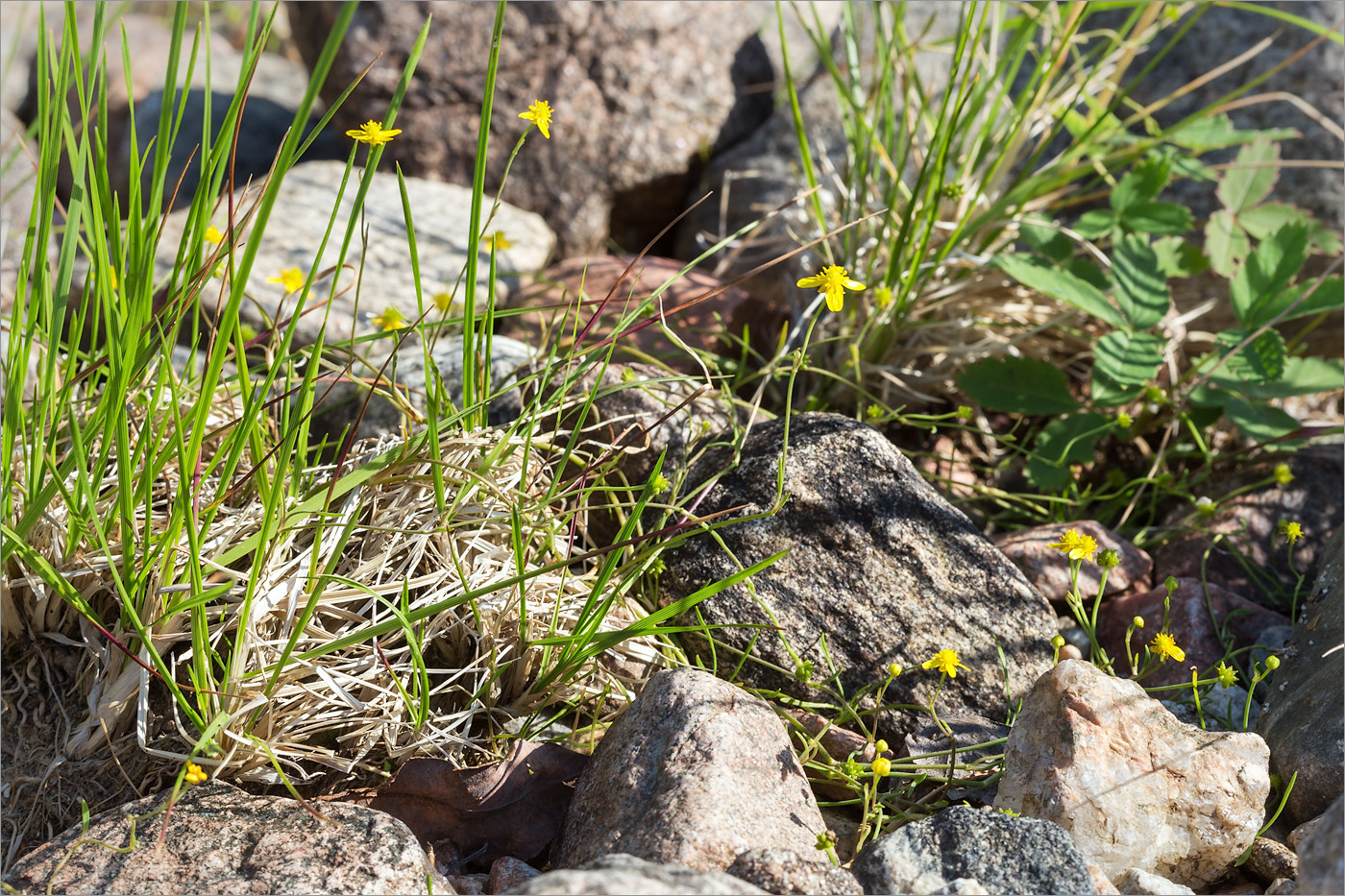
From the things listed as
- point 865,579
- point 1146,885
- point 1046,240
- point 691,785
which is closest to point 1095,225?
point 1046,240

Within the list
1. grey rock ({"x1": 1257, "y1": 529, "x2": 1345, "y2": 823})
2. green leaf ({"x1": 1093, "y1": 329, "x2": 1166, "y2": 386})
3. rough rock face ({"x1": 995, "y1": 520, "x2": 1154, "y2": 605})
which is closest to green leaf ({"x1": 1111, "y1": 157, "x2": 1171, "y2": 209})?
green leaf ({"x1": 1093, "y1": 329, "x2": 1166, "y2": 386})

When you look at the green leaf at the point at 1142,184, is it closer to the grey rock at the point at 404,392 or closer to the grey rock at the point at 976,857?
the grey rock at the point at 404,392

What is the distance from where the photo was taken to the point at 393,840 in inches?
51.5

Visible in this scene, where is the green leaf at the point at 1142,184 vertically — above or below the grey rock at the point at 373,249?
above

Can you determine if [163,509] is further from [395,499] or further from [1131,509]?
[1131,509]

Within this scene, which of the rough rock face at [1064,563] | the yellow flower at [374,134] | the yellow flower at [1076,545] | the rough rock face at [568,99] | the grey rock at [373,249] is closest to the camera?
the yellow flower at [374,134]

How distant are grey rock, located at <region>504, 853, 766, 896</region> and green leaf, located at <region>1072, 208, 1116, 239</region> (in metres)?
1.77

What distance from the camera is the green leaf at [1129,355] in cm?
209

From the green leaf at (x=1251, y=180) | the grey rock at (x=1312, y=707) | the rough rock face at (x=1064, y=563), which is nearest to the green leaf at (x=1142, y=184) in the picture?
the green leaf at (x=1251, y=180)

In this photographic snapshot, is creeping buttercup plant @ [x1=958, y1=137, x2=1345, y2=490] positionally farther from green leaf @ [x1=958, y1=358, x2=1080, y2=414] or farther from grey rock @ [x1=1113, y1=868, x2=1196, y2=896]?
grey rock @ [x1=1113, y1=868, x2=1196, y2=896]

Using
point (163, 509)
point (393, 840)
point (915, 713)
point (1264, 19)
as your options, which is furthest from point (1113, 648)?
point (1264, 19)

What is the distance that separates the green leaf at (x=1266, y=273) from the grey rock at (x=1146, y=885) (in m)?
1.34

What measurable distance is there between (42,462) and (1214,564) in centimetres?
217

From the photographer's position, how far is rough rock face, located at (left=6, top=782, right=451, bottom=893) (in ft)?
4.08
